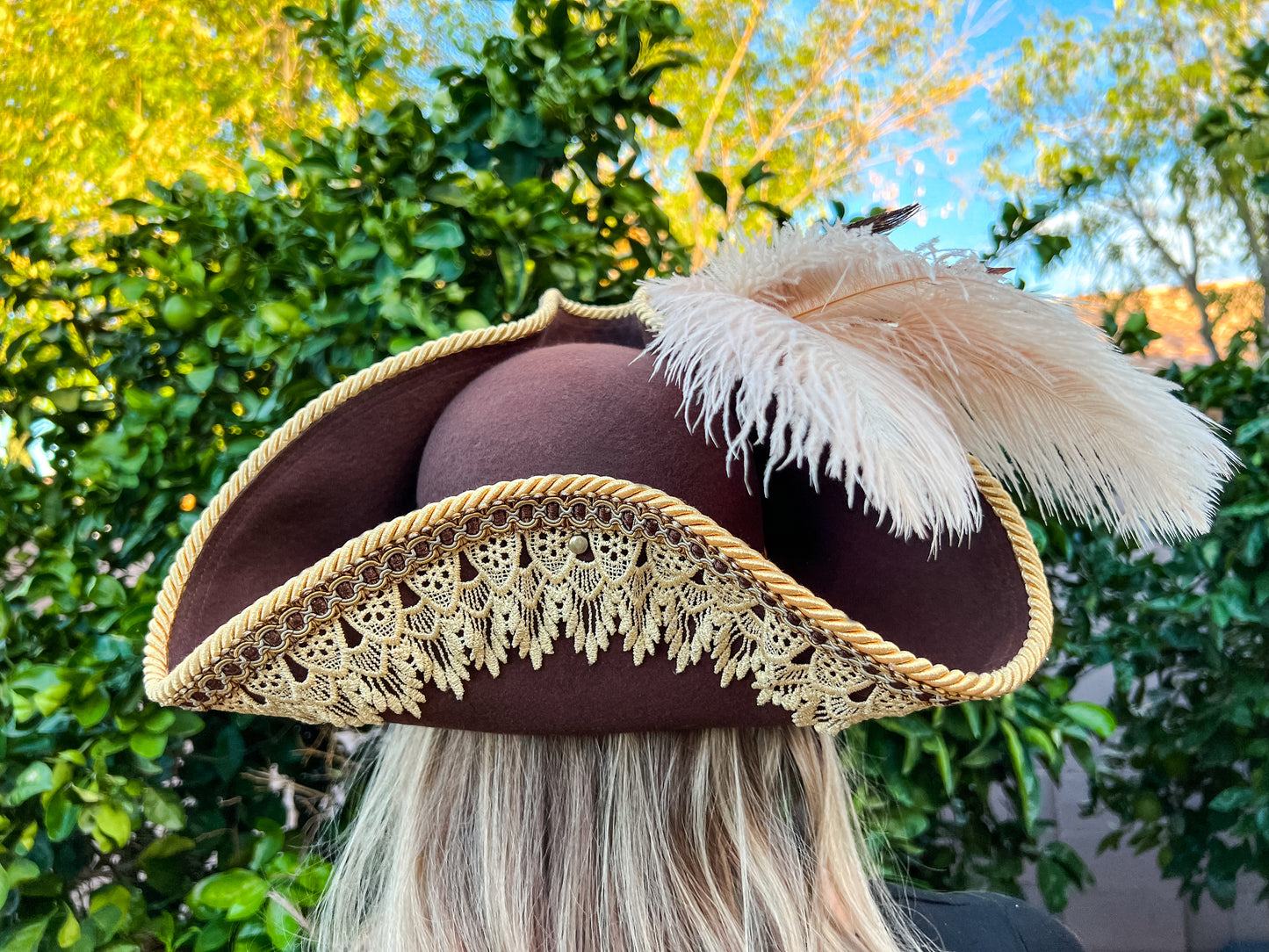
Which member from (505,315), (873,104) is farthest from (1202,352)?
(505,315)

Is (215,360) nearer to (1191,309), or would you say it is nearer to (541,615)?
(541,615)

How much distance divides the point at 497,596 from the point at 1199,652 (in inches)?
78.4

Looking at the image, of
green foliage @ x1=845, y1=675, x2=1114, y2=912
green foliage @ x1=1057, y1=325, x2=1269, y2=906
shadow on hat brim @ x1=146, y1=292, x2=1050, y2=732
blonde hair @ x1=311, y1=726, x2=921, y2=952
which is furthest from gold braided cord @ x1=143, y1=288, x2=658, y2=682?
green foliage @ x1=1057, y1=325, x2=1269, y2=906

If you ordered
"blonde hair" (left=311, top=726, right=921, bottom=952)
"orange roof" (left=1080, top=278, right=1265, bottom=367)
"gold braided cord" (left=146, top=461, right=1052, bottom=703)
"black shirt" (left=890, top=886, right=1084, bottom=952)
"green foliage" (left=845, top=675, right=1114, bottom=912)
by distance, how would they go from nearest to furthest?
"gold braided cord" (left=146, top=461, right=1052, bottom=703) < "blonde hair" (left=311, top=726, right=921, bottom=952) < "black shirt" (left=890, top=886, right=1084, bottom=952) < "green foliage" (left=845, top=675, right=1114, bottom=912) < "orange roof" (left=1080, top=278, right=1265, bottom=367)

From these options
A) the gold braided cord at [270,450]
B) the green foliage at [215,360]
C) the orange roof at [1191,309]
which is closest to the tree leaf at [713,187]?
the green foliage at [215,360]

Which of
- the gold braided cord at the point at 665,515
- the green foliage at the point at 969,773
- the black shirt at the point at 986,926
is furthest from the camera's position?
the green foliage at the point at 969,773

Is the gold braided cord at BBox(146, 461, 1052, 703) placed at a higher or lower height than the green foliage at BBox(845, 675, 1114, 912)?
higher

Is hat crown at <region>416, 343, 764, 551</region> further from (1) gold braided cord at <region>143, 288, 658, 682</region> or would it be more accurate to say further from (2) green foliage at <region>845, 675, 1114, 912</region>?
(2) green foliage at <region>845, 675, 1114, 912</region>

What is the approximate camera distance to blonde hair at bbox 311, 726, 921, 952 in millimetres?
854

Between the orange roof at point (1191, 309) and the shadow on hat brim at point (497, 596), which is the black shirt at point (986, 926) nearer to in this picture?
the shadow on hat brim at point (497, 596)

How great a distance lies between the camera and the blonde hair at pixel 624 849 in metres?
0.85

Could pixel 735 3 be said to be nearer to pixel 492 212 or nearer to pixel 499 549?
pixel 492 212

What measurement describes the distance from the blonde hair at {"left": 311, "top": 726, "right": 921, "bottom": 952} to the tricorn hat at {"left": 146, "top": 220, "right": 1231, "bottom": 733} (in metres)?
0.13

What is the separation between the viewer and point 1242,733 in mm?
1803
